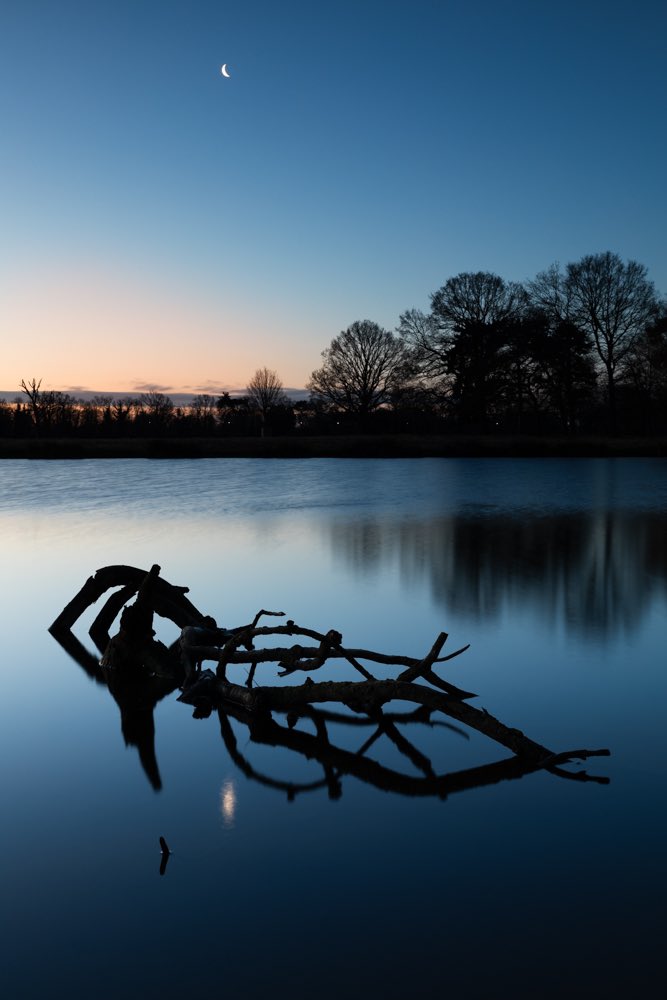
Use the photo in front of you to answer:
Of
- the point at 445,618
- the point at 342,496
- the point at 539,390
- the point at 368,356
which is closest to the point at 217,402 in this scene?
the point at 368,356

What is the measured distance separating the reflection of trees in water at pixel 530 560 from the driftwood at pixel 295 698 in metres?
5.44

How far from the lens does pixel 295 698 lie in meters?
7.34

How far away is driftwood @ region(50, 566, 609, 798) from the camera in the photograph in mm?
6383

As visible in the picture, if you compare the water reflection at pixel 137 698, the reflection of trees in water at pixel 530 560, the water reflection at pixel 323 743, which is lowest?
the reflection of trees in water at pixel 530 560

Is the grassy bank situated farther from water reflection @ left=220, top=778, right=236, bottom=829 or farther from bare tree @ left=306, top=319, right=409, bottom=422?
water reflection @ left=220, top=778, right=236, bottom=829

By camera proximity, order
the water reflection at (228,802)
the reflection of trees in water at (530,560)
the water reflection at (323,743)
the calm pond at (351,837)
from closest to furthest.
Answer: the calm pond at (351,837) → the water reflection at (228,802) → the water reflection at (323,743) → the reflection of trees in water at (530,560)

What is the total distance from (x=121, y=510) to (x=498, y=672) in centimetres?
2625

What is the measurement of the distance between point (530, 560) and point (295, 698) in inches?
529

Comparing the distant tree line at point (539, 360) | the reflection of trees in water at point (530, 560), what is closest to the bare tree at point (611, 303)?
the distant tree line at point (539, 360)

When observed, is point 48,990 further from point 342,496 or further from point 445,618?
point 342,496

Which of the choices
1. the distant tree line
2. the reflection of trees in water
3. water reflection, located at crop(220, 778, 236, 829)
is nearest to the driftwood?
water reflection, located at crop(220, 778, 236, 829)

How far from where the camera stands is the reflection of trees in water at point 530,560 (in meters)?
14.5

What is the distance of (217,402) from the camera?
486 ft

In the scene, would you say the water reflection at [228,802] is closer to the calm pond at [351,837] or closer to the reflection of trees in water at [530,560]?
the calm pond at [351,837]
